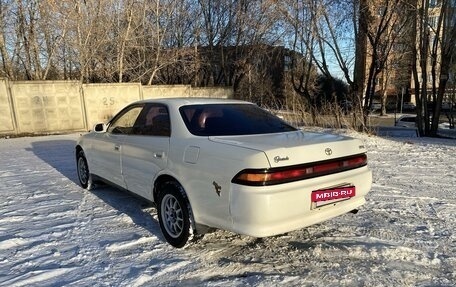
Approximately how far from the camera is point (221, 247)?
3.60 metres

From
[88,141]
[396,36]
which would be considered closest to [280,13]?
[396,36]

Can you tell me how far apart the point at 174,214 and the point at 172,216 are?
5 centimetres

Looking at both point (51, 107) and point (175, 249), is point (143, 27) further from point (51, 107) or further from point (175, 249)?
point (175, 249)

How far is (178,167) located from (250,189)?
0.96 m

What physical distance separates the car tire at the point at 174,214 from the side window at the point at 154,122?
62 centimetres

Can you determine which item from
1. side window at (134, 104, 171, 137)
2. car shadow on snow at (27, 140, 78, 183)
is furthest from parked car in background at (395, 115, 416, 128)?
side window at (134, 104, 171, 137)

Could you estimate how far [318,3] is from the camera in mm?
14312

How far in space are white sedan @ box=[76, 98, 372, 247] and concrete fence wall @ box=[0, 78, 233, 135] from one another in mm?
12210

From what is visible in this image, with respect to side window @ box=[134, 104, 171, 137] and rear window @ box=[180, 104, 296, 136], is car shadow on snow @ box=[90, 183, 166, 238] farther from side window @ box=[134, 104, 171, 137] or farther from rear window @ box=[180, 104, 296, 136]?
rear window @ box=[180, 104, 296, 136]

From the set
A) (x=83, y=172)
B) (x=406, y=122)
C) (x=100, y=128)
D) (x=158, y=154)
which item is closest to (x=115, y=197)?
(x=83, y=172)

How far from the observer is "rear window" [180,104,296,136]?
369 cm

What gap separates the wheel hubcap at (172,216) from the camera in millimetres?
3612

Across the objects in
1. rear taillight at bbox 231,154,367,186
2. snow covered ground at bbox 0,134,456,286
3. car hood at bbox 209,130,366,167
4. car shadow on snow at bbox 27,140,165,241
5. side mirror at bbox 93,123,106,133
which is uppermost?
side mirror at bbox 93,123,106,133

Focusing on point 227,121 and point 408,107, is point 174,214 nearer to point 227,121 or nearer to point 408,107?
point 227,121
